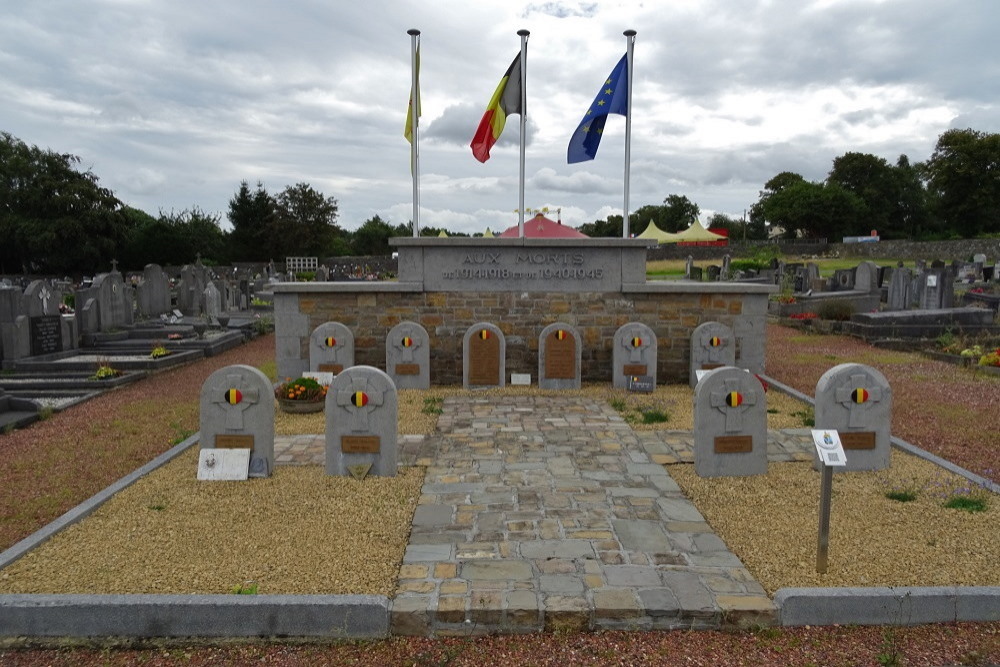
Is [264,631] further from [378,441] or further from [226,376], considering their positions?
[226,376]

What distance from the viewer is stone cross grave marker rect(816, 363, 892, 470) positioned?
6.31 metres

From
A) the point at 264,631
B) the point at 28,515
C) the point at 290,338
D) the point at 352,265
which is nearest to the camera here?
the point at 264,631

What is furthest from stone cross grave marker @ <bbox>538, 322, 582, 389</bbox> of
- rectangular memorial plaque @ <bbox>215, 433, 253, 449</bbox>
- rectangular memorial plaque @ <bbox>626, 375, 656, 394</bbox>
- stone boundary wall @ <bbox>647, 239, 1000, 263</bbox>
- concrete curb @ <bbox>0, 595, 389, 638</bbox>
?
stone boundary wall @ <bbox>647, 239, 1000, 263</bbox>

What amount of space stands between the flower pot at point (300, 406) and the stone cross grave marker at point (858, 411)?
6374mm

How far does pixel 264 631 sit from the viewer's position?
3818mm

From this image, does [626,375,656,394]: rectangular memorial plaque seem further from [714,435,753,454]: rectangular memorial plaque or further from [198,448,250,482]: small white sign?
[198,448,250,482]: small white sign

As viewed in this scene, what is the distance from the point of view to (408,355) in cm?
1075

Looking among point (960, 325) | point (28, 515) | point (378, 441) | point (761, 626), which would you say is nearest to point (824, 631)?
point (761, 626)

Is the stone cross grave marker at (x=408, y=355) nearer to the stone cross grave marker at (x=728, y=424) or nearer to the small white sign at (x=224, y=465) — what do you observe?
the small white sign at (x=224, y=465)

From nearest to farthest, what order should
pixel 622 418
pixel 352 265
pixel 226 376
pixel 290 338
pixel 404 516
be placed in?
pixel 404 516
pixel 226 376
pixel 622 418
pixel 290 338
pixel 352 265

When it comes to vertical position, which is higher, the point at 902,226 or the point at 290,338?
the point at 902,226

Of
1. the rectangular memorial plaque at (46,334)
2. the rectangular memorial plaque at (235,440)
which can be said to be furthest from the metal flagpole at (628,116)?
the rectangular memorial plaque at (46,334)

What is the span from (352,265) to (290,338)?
3958 cm

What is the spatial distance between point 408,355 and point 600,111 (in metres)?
5.49
